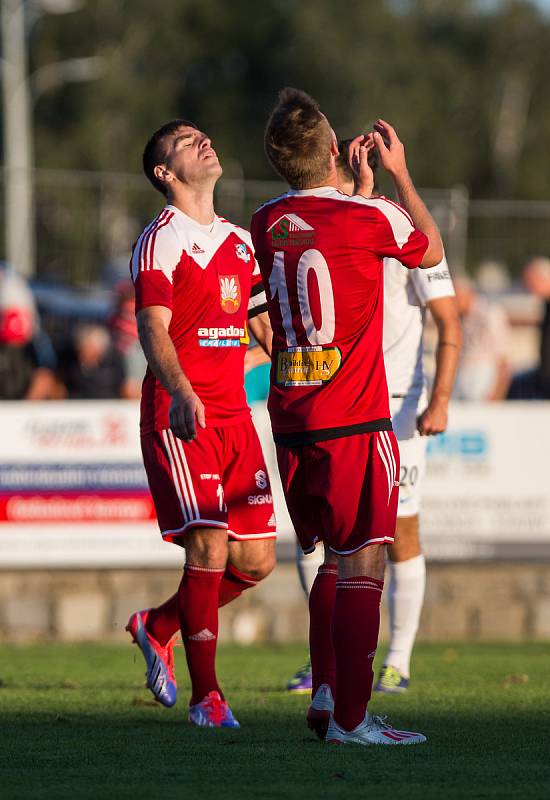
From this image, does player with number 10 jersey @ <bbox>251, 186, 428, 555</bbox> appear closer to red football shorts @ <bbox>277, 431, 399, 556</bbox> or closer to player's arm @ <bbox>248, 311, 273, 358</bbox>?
red football shorts @ <bbox>277, 431, 399, 556</bbox>

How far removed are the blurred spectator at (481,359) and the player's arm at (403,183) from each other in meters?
7.92

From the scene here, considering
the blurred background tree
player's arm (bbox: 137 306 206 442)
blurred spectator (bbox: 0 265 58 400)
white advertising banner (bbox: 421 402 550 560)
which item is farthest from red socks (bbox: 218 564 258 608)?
the blurred background tree

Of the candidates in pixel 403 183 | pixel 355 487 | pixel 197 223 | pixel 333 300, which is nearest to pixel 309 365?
pixel 333 300

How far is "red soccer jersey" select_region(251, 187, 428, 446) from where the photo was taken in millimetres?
6027

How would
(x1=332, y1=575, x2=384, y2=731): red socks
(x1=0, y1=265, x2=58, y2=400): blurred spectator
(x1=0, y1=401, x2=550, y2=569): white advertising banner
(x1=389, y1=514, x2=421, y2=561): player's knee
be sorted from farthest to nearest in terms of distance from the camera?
(x1=0, y1=265, x2=58, y2=400): blurred spectator
(x1=0, y1=401, x2=550, y2=569): white advertising banner
(x1=389, y1=514, x2=421, y2=561): player's knee
(x1=332, y1=575, x2=384, y2=731): red socks

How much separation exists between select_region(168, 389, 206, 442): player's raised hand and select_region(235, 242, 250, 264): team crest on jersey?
0.96 meters

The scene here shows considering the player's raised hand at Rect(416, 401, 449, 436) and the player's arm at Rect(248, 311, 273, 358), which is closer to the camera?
the player's arm at Rect(248, 311, 273, 358)

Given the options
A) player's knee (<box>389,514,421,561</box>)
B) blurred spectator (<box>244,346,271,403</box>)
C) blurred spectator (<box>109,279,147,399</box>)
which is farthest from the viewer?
blurred spectator (<box>109,279,147,399</box>)

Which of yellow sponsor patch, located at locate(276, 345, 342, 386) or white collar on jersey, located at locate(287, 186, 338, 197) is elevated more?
white collar on jersey, located at locate(287, 186, 338, 197)

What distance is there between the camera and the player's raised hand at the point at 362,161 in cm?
624

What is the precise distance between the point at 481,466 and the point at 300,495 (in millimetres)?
6249

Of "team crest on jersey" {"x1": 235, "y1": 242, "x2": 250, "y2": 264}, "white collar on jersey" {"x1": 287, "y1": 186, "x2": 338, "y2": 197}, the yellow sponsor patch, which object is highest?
"white collar on jersey" {"x1": 287, "y1": 186, "x2": 338, "y2": 197}

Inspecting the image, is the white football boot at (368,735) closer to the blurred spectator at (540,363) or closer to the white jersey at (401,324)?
the white jersey at (401,324)

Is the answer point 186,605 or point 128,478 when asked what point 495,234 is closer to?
point 128,478
